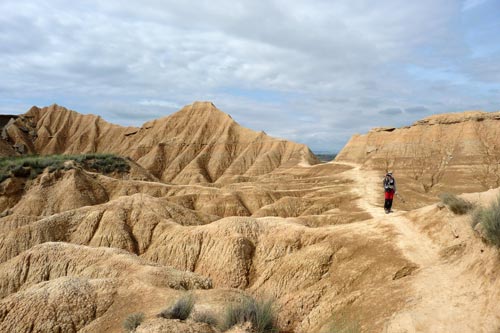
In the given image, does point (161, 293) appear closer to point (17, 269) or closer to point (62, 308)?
point (62, 308)

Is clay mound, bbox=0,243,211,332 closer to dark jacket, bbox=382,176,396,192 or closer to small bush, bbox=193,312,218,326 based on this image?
small bush, bbox=193,312,218,326

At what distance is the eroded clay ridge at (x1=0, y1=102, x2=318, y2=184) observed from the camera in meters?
93.9

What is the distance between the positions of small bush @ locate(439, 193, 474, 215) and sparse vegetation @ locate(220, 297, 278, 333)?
890 centimetres

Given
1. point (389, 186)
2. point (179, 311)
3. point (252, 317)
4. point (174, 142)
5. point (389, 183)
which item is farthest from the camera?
point (174, 142)

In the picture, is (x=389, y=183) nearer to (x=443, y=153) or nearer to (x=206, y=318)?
(x=206, y=318)

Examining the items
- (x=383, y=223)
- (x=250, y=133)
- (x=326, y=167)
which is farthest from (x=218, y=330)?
(x=250, y=133)

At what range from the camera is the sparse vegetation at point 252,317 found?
8641mm

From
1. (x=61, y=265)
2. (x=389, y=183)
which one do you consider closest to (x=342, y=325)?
(x=389, y=183)

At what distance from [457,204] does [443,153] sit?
5920 cm

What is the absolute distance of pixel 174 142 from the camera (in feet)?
337

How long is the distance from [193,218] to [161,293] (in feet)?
68.5

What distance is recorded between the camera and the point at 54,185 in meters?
43.3

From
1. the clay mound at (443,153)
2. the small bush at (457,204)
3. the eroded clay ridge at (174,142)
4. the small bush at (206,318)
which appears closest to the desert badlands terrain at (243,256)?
the small bush at (206,318)

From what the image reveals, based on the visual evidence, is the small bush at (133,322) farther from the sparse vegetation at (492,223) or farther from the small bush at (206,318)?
the sparse vegetation at (492,223)
